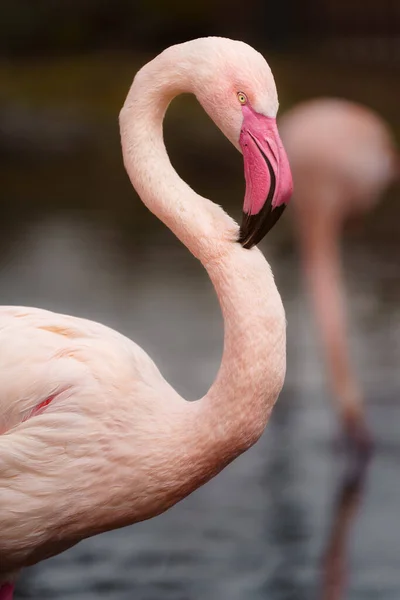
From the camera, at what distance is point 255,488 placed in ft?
21.9

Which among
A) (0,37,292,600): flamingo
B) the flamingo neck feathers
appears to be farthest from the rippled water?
the flamingo neck feathers

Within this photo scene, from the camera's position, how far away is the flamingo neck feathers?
136 inches

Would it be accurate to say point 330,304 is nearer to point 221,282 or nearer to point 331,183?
point 331,183

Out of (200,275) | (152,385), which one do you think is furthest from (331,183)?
(200,275)

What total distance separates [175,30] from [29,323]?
21390 mm

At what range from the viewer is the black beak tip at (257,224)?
3266 mm

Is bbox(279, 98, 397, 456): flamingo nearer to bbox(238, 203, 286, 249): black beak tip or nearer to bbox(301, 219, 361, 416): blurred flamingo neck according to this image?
bbox(301, 219, 361, 416): blurred flamingo neck

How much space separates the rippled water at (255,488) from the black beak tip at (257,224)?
93.2 inches

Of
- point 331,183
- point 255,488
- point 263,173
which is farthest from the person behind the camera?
point 331,183

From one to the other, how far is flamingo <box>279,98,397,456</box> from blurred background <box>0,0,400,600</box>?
1.45 feet

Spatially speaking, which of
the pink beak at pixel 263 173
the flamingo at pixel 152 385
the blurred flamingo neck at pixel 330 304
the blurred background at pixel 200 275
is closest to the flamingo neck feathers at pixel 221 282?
the flamingo at pixel 152 385

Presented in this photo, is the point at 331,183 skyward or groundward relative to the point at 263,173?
skyward

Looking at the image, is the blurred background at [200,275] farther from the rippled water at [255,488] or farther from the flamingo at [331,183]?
the flamingo at [331,183]

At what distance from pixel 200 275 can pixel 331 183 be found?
4583 mm
